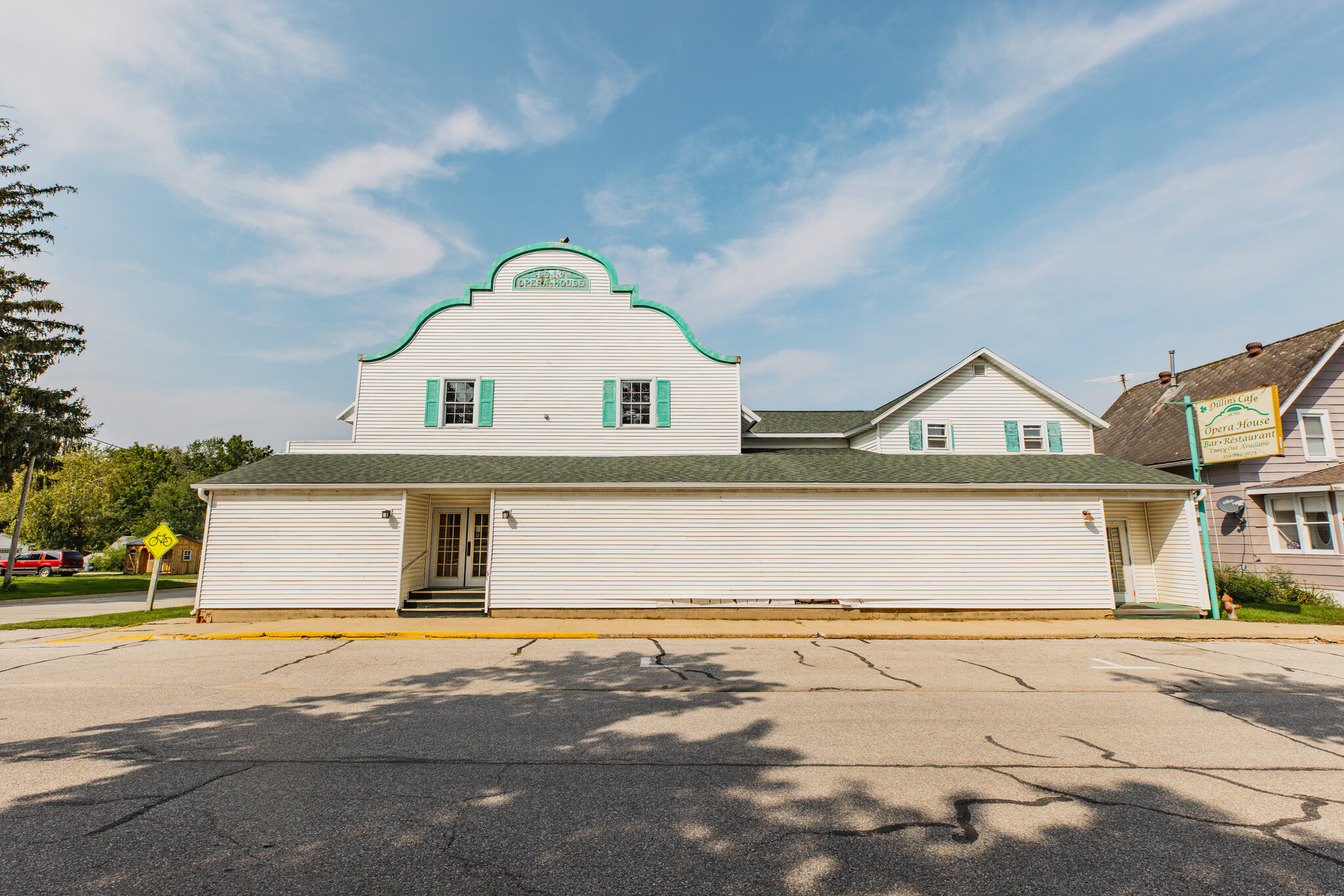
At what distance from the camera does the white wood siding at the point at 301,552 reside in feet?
51.0

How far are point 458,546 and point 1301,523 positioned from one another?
2510 centimetres

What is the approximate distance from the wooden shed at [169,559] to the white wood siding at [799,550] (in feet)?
140

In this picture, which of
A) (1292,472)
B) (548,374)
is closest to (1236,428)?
(1292,472)

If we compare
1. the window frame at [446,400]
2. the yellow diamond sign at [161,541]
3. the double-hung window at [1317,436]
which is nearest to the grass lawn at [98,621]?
the yellow diamond sign at [161,541]

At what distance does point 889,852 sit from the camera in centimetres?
402

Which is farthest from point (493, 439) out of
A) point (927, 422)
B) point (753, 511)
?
point (927, 422)

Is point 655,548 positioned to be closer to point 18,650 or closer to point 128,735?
point 128,735

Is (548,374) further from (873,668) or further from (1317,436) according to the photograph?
(1317,436)

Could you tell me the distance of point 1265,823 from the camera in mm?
4551

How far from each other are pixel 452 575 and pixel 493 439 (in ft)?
13.7

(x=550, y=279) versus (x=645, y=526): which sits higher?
(x=550, y=279)

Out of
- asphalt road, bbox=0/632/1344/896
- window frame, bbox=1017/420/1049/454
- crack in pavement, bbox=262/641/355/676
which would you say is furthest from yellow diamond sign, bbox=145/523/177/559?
window frame, bbox=1017/420/1049/454

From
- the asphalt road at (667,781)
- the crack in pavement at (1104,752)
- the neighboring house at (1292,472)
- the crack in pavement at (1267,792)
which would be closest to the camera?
the asphalt road at (667,781)

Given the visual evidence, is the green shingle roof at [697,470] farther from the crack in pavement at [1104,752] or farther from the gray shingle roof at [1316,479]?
the crack in pavement at [1104,752]
